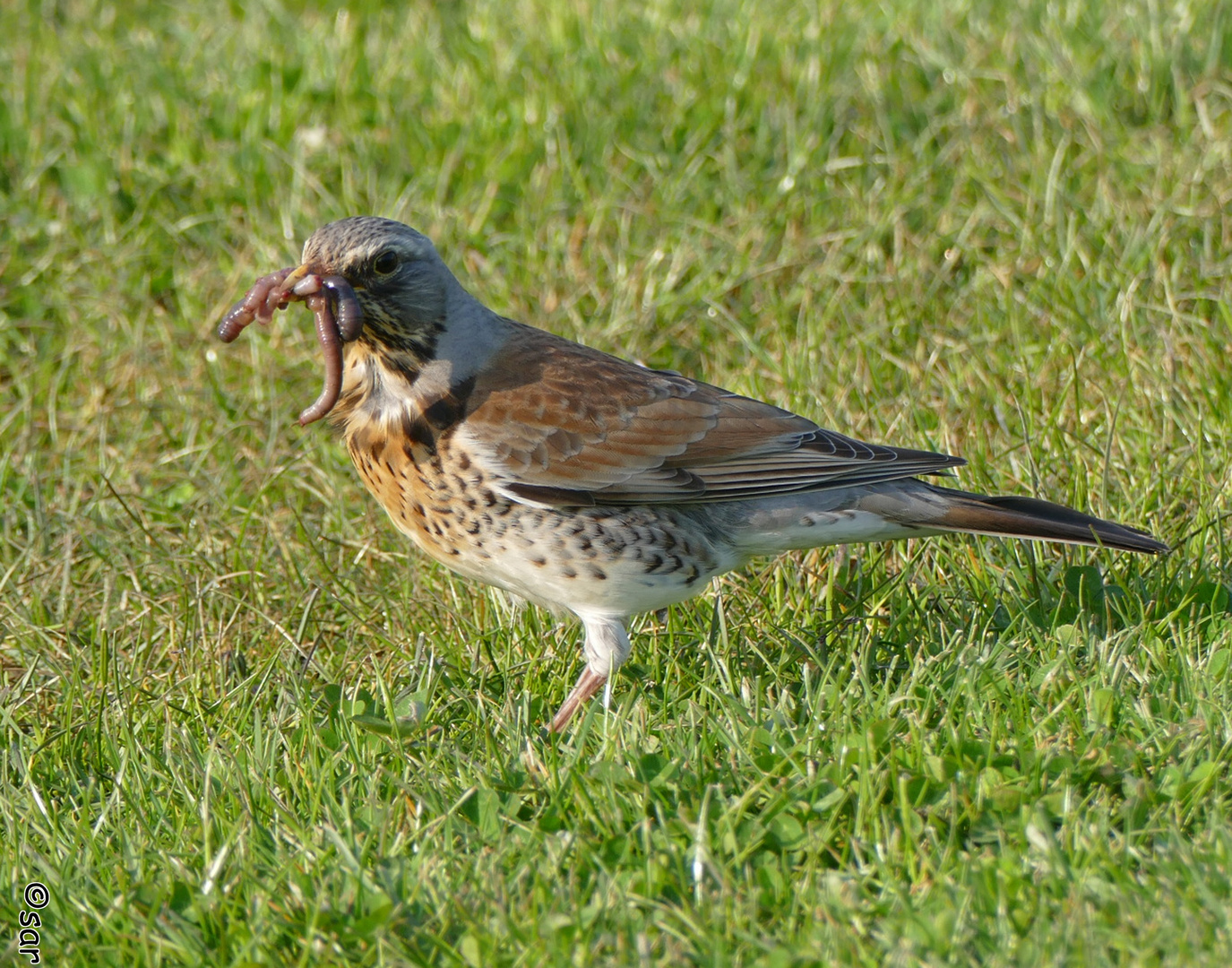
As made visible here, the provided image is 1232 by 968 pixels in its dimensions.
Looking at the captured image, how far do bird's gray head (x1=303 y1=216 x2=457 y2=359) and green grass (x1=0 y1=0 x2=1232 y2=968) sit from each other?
911 millimetres

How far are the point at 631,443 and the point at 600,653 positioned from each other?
1.99 ft

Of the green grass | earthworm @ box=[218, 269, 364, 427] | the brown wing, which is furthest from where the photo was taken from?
the brown wing

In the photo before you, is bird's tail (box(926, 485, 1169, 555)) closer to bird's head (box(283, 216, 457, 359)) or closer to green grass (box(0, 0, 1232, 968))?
green grass (box(0, 0, 1232, 968))

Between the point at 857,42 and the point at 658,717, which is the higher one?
the point at 857,42

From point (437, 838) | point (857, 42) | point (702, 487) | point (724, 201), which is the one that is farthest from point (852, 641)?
point (857, 42)

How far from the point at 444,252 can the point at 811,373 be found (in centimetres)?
178

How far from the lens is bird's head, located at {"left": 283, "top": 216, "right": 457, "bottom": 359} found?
4.01 m

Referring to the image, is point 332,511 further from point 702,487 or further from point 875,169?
point 875,169

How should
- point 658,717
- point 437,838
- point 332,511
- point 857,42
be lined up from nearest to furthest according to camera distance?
point 437,838 → point 658,717 → point 332,511 → point 857,42

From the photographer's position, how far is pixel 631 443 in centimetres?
434

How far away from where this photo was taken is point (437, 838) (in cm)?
337

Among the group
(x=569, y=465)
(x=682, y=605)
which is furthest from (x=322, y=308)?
(x=682, y=605)

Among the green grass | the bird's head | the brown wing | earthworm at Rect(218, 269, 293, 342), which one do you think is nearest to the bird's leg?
the green grass

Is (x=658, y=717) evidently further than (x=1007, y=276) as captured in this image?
No
